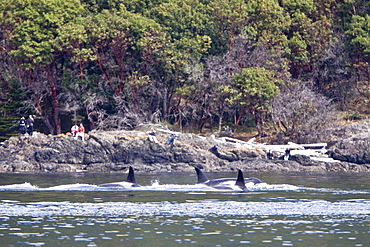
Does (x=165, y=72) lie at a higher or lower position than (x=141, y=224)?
higher

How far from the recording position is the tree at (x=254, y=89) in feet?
190

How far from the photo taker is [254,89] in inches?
2265

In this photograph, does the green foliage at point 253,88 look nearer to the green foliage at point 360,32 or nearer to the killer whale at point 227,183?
the green foliage at point 360,32

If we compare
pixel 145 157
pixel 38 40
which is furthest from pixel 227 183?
pixel 38 40

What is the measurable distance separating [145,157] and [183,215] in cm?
2720

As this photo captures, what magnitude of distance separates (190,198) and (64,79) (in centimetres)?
3373

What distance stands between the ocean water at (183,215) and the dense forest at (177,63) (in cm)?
2475

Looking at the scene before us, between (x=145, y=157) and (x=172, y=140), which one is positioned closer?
(x=145, y=157)

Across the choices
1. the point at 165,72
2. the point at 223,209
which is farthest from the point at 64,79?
the point at 223,209

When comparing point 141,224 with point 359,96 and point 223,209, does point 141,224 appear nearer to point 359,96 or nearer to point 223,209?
point 223,209

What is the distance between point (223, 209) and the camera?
2444cm

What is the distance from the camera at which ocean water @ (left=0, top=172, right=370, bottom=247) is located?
59.4 ft

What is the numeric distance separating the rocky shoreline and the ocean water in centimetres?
1401

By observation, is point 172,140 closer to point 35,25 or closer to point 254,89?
point 254,89
